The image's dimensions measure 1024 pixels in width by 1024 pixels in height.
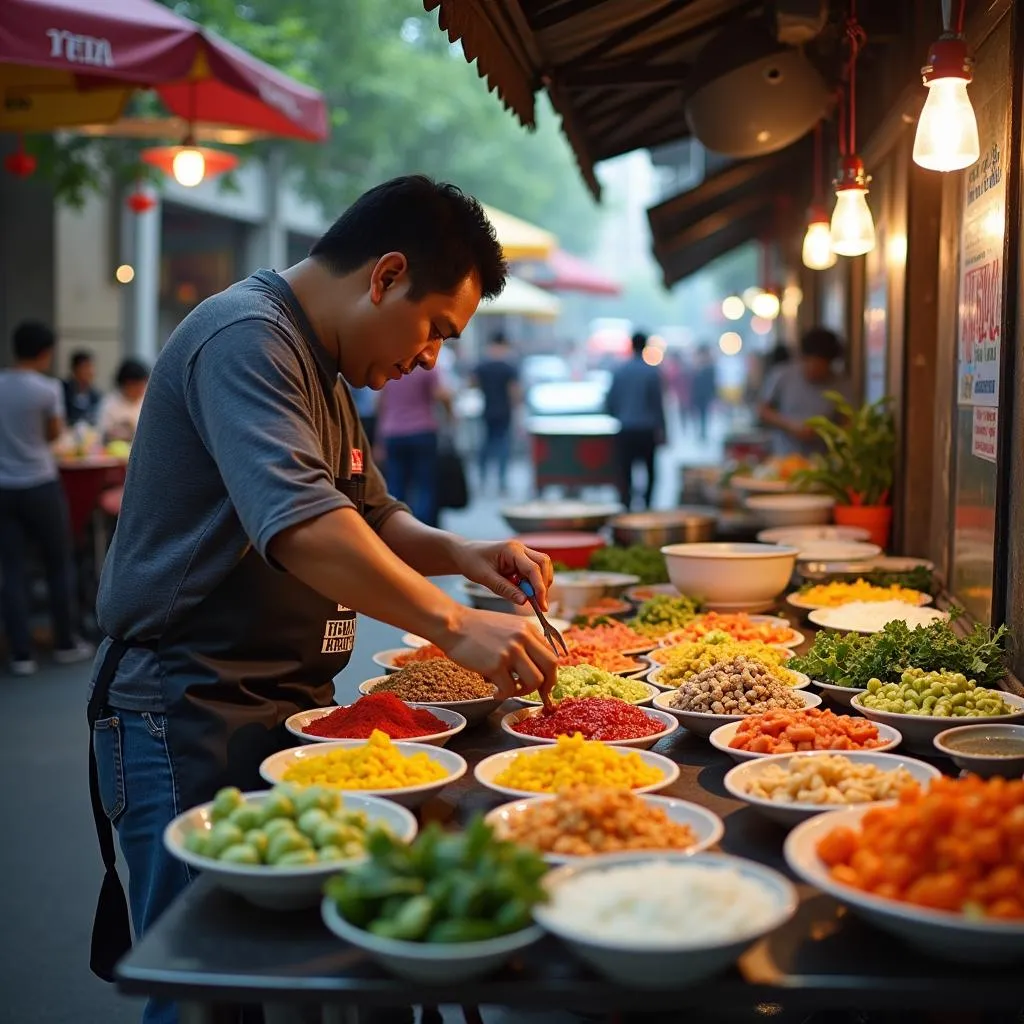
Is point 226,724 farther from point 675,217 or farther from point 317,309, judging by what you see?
point 675,217

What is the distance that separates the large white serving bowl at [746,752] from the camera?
2506 millimetres

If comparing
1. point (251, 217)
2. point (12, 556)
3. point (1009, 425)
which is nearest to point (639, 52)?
point (1009, 425)

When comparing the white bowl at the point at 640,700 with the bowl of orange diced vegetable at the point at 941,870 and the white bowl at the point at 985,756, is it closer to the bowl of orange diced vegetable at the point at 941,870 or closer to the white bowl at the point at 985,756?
the white bowl at the point at 985,756

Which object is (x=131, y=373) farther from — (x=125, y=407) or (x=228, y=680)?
(x=228, y=680)

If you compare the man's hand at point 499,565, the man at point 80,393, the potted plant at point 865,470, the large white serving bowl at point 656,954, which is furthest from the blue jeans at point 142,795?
the man at point 80,393

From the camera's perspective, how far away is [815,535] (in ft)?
17.6

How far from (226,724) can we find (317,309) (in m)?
0.89

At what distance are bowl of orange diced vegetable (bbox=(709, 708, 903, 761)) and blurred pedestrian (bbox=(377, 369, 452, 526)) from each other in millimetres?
9381

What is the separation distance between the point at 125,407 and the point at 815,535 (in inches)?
261

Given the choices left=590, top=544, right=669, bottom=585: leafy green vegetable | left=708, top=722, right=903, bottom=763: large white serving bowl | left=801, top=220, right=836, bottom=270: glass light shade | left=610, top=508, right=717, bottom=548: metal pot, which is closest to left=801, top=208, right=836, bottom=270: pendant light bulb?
left=801, top=220, right=836, bottom=270: glass light shade

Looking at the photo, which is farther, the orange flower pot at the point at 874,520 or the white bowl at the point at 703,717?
the orange flower pot at the point at 874,520

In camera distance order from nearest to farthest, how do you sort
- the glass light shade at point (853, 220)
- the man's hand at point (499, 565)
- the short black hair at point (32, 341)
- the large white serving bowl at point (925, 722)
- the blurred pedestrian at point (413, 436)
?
the large white serving bowl at point (925, 722) → the man's hand at point (499, 565) → the glass light shade at point (853, 220) → the short black hair at point (32, 341) → the blurred pedestrian at point (413, 436)

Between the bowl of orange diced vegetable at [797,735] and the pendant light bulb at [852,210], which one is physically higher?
the pendant light bulb at [852,210]

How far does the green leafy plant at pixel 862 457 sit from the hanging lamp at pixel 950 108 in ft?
9.03
